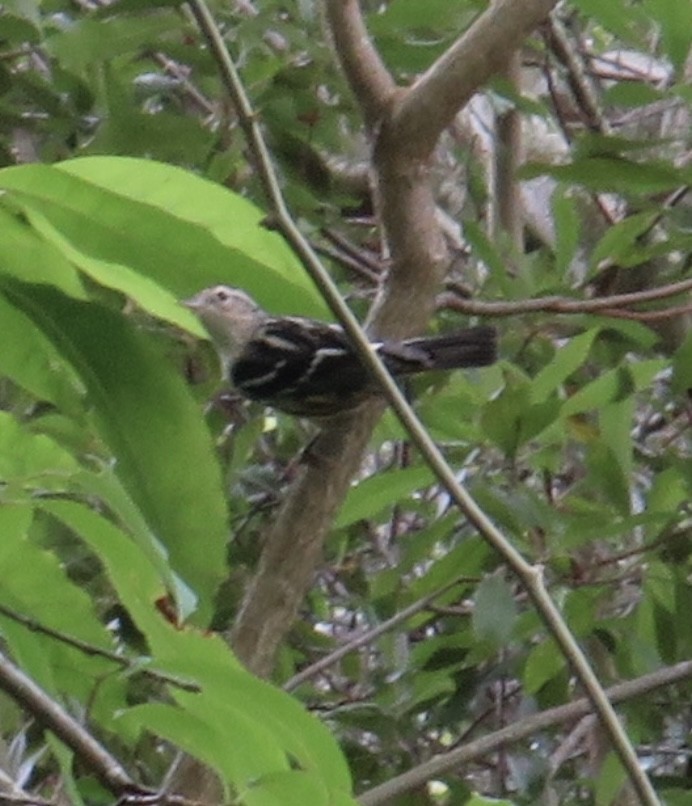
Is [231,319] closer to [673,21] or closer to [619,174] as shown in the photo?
[619,174]

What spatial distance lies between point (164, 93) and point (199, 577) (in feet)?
6.69

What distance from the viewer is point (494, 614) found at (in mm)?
2061

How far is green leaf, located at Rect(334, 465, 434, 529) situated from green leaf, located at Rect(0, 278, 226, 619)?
117 centimetres

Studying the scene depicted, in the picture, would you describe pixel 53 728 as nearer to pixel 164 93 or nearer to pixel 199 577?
pixel 199 577

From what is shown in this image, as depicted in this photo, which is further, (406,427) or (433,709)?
(433,709)

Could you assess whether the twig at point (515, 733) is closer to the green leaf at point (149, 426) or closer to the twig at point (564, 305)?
the twig at point (564, 305)

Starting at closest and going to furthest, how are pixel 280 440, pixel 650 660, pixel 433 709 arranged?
pixel 650 660 → pixel 433 709 → pixel 280 440

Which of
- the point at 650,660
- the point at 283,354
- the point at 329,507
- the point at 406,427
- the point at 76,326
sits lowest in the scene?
the point at 650,660

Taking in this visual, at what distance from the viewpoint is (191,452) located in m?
0.87

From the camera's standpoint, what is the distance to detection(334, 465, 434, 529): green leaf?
6.78ft

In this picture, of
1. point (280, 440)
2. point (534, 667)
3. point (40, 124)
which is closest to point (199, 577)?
point (534, 667)

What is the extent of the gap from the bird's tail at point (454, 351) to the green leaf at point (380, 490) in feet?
0.88

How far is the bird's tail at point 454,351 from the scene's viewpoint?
2354 millimetres

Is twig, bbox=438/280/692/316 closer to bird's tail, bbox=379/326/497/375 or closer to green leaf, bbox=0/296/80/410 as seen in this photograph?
bird's tail, bbox=379/326/497/375
